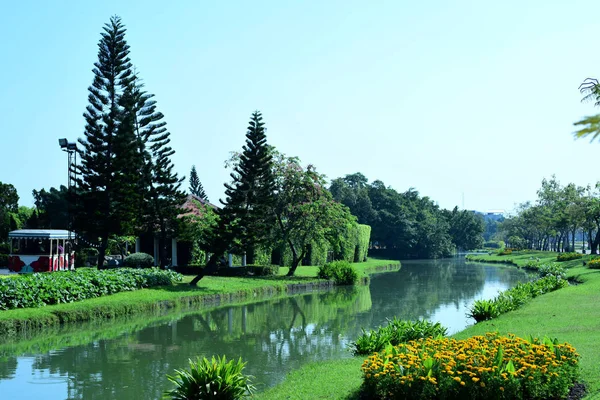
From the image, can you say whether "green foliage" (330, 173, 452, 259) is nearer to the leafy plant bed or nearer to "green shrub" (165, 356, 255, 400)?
the leafy plant bed

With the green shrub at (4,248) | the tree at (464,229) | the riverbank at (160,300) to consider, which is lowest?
the riverbank at (160,300)

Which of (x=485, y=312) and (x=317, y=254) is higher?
(x=317, y=254)

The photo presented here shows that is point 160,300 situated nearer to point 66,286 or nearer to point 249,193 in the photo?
point 66,286

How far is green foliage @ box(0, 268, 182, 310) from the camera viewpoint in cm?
1545

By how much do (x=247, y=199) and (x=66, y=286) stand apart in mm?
10608

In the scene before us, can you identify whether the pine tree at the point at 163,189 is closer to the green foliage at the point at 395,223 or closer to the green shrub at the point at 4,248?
the green shrub at the point at 4,248

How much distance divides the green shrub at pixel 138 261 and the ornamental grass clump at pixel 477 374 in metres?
21.2

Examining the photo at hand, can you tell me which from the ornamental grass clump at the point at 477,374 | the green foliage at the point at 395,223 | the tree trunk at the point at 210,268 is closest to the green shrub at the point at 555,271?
the tree trunk at the point at 210,268

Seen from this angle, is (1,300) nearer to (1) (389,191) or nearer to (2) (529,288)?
(2) (529,288)

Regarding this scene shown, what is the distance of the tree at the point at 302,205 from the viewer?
97.7 feet

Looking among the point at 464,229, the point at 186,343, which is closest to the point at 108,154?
the point at 186,343

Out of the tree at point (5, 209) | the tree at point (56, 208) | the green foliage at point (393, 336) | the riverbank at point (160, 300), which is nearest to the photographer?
the green foliage at point (393, 336)

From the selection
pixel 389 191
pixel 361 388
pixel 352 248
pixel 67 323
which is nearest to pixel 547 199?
pixel 389 191

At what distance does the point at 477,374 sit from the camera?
683cm
